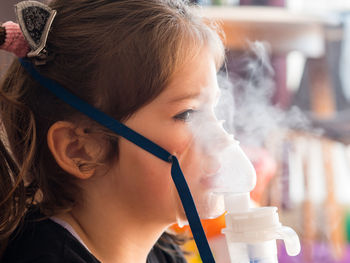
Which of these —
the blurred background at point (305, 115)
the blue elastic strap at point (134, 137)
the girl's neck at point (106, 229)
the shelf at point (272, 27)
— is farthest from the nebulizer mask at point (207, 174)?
the shelf at point (272, 27)

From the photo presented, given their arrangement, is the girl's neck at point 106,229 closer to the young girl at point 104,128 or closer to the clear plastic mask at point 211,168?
the young girl at point 104,128

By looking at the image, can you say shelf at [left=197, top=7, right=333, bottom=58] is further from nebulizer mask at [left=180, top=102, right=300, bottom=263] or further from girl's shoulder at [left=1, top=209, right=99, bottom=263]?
girl's shoulder at [left=1, top=209, right=99, bottom=263]

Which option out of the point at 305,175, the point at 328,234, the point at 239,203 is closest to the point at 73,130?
the point at 239,203

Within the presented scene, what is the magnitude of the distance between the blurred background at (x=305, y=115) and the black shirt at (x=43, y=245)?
2.77 feet

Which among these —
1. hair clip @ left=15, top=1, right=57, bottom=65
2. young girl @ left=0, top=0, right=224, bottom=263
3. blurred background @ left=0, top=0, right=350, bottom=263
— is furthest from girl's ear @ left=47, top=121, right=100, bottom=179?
blurred background @ left=0, top=0, right=350, bottom=263

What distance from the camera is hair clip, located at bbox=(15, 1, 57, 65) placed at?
806 mm

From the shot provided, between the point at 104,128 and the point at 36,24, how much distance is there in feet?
0.68

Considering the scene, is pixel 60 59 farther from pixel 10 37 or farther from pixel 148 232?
pixel 148 232

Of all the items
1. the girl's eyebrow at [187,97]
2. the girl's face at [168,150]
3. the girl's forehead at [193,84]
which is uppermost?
the girl's forehead at [193,84]

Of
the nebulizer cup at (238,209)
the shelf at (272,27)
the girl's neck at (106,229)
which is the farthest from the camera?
the shelf at (272,27)

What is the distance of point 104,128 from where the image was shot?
0.84 meters

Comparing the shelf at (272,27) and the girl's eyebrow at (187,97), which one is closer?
the girl's eyebrow at (187,97)

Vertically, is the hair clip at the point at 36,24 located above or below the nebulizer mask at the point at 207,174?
above

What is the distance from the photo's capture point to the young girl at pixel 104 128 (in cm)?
82
